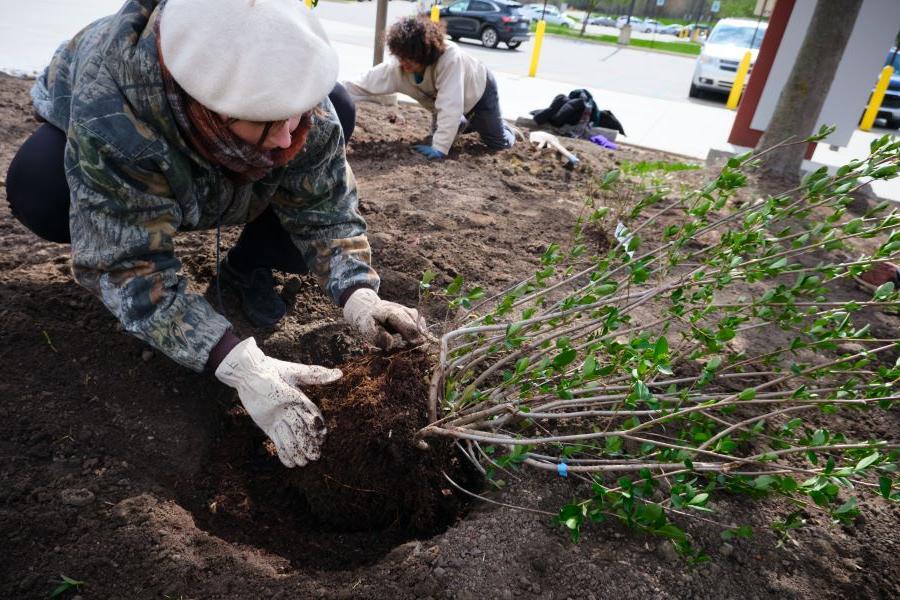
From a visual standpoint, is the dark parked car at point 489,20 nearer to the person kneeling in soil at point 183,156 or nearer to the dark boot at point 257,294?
the dark boot at point 257,294

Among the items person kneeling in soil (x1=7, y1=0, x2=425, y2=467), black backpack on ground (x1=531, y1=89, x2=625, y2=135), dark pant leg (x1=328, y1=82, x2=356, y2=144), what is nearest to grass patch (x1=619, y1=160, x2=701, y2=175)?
dark pant leg (x1=328, y1=82, x2=356, y2=144)

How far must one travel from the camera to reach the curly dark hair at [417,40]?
14.6ft

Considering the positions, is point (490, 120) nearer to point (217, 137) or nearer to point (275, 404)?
point (217, 137)

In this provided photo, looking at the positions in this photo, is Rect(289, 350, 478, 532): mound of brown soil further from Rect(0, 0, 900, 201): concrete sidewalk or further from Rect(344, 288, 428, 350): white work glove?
Rect(0, 0, 900, 201): concrete sidewalk

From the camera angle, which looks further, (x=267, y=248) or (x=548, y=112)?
(x=548, y=112)

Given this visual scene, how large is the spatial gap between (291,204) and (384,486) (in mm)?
967

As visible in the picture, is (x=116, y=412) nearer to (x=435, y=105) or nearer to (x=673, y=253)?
(x=673, y=253)

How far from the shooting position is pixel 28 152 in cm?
186

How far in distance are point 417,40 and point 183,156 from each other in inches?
127

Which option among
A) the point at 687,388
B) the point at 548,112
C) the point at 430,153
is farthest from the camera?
the point at 548,112

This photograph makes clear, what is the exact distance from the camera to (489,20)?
15852mm

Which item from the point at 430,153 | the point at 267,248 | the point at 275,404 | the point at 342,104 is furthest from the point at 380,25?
the point at 275,404

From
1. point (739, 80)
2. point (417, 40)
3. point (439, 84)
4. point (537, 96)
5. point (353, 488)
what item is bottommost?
point (537, 96)

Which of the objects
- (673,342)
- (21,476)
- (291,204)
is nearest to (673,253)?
(673,342)
